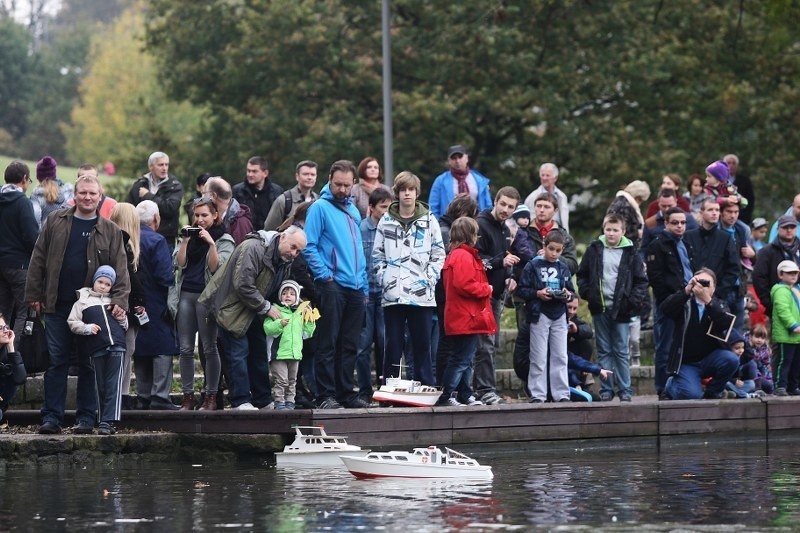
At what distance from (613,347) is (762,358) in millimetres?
2443

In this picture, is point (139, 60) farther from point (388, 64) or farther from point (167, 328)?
point (167, 328)

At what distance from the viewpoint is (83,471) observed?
13430 mm

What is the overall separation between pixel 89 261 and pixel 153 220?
63.5 inches

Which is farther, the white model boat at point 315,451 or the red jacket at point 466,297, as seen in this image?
the red jacket at point 466,297

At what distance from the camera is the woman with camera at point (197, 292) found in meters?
15.3

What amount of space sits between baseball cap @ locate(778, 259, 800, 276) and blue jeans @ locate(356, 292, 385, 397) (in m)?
4.89

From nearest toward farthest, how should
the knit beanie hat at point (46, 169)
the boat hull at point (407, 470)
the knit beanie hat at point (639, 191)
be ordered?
the boat hull at point (407, 470) < the knit beanie hat at point (46, 169) < the knit beanie hat at point (639, 191)

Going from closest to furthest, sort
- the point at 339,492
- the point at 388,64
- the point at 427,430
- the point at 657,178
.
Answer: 1. the point at 339,492
2. the point at 427,430
3. the point at 388,64
4. the point at 657,178

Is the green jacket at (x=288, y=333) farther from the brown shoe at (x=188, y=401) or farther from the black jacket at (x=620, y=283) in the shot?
the black jacket at (x=620, y=283)

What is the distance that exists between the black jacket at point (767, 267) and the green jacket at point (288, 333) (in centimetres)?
621

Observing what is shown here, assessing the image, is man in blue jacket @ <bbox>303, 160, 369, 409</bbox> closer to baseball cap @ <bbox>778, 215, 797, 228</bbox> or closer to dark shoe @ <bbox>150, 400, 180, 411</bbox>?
dark shoe @ <bbox>150, 400, 180, 411</bbox>

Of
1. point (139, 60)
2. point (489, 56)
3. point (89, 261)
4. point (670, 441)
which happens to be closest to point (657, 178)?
point (489, 56)

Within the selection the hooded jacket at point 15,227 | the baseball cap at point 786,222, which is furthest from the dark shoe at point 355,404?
the baseball cap at point 786,222

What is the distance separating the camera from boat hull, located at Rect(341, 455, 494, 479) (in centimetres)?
1283
